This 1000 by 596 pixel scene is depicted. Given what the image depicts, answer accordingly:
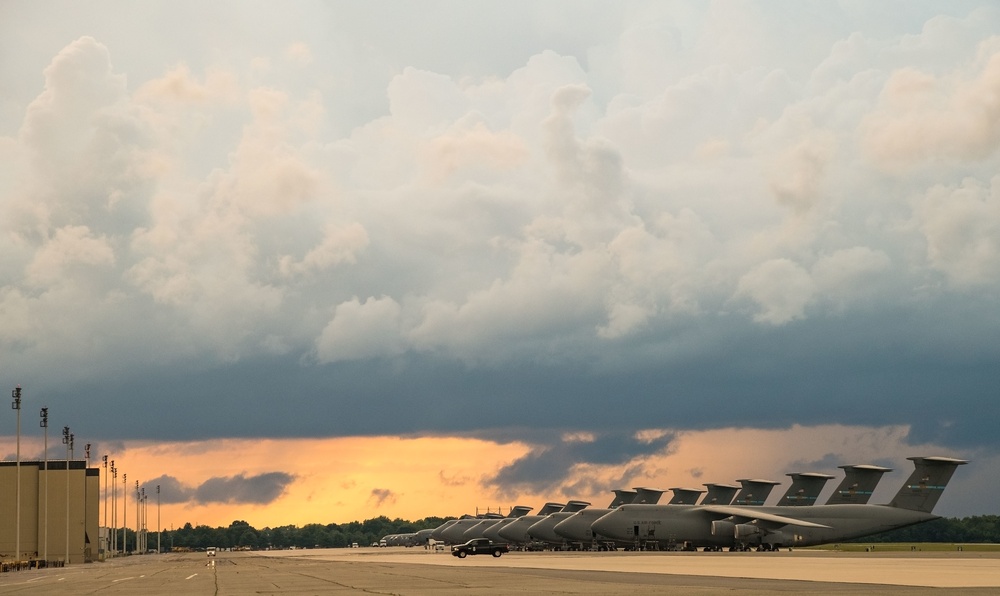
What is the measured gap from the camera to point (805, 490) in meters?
151

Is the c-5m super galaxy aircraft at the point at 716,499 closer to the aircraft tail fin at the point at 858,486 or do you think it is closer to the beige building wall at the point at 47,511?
the aircraft tail fin at the point at 858,486

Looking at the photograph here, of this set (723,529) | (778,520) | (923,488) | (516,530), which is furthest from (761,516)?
(516,530)

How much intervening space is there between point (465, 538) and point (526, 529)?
901 inches

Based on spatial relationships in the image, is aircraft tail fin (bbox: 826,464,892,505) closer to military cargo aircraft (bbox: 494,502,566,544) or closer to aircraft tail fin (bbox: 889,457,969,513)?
aircraft tail fin (bbox: 889,457,969,513)

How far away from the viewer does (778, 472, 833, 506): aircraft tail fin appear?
150 metres

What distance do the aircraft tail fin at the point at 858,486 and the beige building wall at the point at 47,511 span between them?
109106mm

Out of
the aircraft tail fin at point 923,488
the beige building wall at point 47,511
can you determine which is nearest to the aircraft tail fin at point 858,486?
the aircraft tail fin at point 923,488

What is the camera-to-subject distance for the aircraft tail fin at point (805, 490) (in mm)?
150500

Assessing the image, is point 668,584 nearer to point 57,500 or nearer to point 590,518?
point 590,518

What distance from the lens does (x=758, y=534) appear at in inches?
4781

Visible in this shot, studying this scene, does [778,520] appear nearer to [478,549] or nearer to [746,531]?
[746,531]

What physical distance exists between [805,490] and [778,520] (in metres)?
30.6

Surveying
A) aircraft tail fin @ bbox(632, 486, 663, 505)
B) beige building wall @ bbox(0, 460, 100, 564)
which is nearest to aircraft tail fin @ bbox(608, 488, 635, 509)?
aircraft tail fin @ bbox(632, 486, 663, 505)

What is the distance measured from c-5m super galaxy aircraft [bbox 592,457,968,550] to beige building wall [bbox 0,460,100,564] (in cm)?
9301
